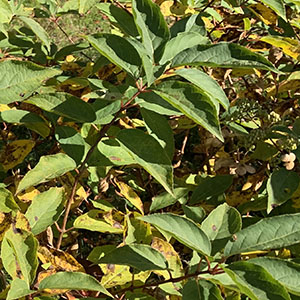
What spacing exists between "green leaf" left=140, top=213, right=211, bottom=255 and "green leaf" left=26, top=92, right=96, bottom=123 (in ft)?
1.02

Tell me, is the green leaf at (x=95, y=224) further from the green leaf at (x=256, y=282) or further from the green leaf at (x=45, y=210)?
the green leaf at (x=256, y=282)

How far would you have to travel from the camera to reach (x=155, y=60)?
1044mm

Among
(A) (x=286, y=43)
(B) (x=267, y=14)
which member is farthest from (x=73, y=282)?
(B) (x=267, y=14)

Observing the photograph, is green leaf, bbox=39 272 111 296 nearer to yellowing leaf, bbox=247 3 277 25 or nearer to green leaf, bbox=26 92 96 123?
green leaf, bbox=26 92 96 123

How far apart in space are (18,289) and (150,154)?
0.38 metres

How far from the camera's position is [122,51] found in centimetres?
107

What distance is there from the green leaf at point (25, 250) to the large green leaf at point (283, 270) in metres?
0.43

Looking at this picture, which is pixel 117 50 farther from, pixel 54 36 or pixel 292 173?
pixel 54 36

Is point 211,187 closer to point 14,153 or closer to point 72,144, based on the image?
point 72,144

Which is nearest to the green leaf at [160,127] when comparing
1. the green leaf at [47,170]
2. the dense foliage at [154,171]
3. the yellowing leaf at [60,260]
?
the dense foliage at [154,171]

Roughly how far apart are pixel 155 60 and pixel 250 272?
1.52 feet

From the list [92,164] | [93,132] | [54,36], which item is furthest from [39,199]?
[54,36]

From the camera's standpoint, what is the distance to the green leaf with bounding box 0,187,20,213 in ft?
3.67

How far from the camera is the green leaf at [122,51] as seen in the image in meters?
1.05
